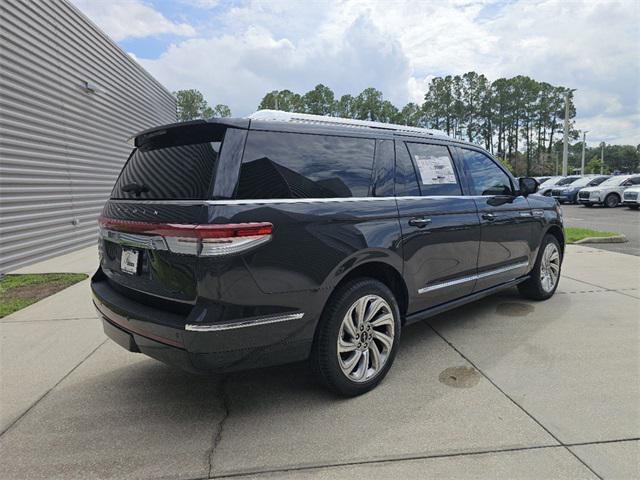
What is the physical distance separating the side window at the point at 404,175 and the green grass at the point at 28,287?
469 centimetres

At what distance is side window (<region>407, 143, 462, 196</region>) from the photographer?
355 cm

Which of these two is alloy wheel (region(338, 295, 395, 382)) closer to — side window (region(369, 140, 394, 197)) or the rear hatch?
side window (region(369, 140, 394, 197))

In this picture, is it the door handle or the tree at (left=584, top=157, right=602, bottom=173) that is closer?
the door handle

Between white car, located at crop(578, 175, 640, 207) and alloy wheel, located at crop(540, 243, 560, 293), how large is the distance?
19966 mm

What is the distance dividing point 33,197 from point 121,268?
656 cm

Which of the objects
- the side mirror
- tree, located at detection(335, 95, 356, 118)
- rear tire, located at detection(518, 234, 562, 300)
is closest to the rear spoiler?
the side mirror

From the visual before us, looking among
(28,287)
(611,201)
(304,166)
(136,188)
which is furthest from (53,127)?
(611,201)

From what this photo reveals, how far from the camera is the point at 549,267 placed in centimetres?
523

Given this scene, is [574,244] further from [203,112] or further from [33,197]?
[203,112]

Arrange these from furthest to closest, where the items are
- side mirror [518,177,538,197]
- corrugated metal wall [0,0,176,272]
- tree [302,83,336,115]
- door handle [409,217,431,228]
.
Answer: tree [302,83,336,115]
corrugated metal wall [0,0,176,272]
side mirror [518,177,538,197]
door handle [409,217,431,228]

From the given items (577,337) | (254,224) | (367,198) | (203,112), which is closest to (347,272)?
(367,198)

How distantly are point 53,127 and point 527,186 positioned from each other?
8.72 meters

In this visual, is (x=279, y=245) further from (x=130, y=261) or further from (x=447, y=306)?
(x=447, y=306)

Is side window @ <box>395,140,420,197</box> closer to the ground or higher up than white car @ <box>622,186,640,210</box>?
higher up
